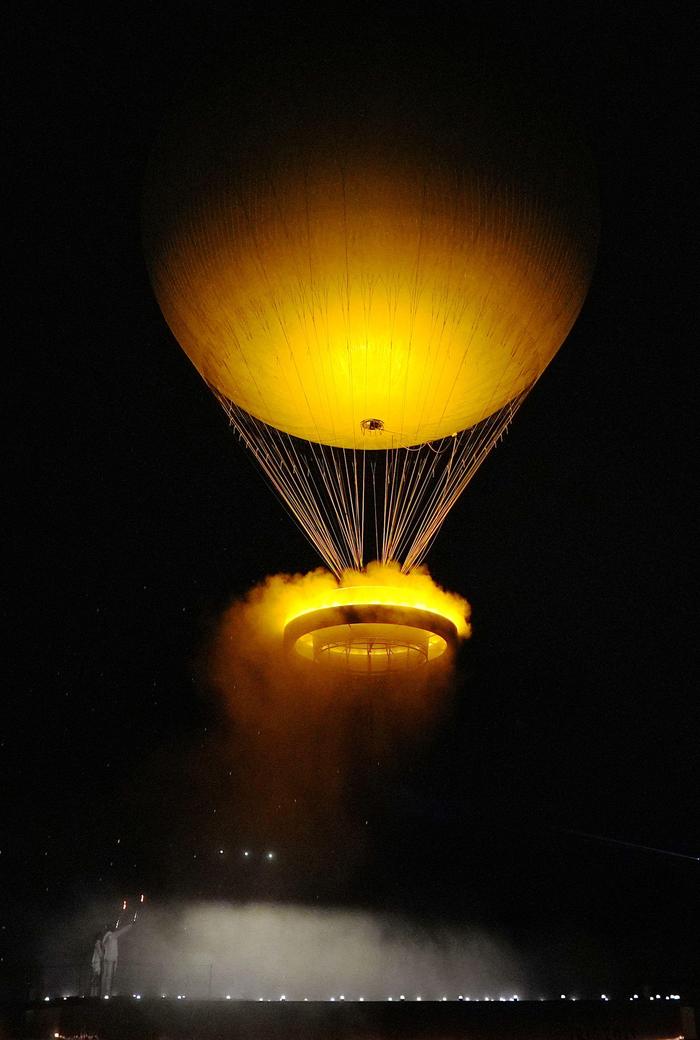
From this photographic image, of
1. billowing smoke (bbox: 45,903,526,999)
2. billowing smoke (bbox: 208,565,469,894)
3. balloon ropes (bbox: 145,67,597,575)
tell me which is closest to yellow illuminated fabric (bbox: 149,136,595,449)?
balloon ropes (bbox: 145,67,597,575)

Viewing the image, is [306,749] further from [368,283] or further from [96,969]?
[368,283]

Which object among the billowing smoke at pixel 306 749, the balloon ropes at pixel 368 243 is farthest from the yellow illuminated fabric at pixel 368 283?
the billowing smoke at pixel 306 749

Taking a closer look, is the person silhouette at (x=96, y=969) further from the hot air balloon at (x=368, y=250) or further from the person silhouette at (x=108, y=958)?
the hot air balloon at (x=368, y=250)

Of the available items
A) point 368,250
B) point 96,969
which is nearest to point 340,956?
point 96,969

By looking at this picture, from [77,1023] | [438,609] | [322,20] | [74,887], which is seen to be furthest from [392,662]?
[74,887]

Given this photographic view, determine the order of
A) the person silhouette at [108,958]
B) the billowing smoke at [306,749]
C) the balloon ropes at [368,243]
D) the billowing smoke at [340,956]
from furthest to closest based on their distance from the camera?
the billowing smoke at [340,956], the billowing smoke at [306,749], the person silhouette at [108,958], the balloon ropes at [368,243]

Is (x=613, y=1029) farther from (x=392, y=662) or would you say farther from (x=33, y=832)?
(x=33, y=832)
